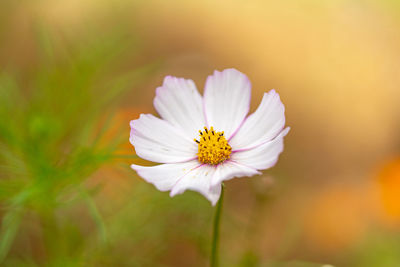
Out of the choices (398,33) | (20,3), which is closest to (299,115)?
(398,33)

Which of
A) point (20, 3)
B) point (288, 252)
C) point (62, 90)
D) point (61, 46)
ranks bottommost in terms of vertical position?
point (288, 252)

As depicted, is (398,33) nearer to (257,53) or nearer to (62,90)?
(257,53)

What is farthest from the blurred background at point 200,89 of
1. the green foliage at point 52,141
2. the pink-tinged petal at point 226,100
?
the pink-tinged petal at point 226,100

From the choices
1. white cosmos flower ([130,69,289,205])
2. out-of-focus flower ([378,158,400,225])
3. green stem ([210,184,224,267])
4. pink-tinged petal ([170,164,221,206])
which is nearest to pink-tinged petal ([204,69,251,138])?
white cosmos flower ([130,69,289,205])

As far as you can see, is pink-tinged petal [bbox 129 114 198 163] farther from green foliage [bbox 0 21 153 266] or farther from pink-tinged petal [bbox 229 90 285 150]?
green foliage [bbox 0 21 153 266]

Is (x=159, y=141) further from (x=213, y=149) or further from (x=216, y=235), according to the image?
(x=216, y=235)

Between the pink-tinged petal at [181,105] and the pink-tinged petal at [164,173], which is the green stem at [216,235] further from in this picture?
the pink-tinged petal at [181,105]
